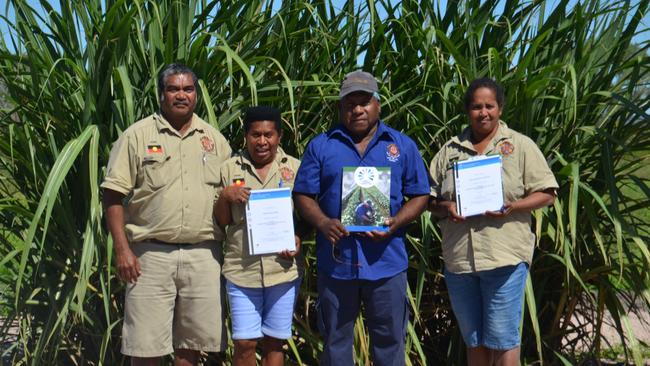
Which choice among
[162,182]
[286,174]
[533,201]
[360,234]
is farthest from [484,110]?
[162,182]

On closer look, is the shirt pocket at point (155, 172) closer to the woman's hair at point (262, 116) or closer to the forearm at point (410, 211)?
the woman's hair at point (262, 116)

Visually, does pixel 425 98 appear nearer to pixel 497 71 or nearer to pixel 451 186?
pixel 497 71

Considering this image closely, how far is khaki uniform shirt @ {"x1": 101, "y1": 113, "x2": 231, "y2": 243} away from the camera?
3.94 meters

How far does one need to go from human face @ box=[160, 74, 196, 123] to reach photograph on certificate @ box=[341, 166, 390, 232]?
0.78 metres

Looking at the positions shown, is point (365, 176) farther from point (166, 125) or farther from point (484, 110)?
point (166, 125)

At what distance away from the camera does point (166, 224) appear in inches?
155

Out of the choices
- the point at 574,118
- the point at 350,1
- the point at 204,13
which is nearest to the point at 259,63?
the point at 204,13

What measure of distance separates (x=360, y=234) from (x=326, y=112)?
3.68 ft

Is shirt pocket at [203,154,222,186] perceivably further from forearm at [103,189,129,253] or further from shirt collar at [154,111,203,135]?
forearm at [103,189,129,253]

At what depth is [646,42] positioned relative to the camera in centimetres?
488

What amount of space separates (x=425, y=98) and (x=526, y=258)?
4.24ft

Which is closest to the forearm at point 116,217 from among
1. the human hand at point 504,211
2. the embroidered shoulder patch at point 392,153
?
the embroidered shoulder patch at point 392,153

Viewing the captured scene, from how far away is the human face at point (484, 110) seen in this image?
13.1ft

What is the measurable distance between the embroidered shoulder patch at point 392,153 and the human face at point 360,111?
13cm
